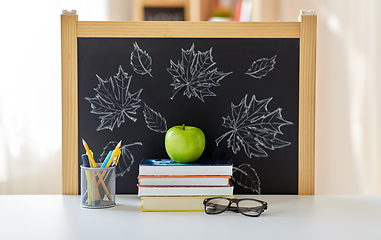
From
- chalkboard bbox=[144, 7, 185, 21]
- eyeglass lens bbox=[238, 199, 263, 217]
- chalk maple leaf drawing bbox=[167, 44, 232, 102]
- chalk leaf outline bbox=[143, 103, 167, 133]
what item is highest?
chalkboard bbox=[144, 7, 185, 21]

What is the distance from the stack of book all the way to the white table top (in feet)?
0.09

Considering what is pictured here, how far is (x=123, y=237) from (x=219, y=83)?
539 millimetres

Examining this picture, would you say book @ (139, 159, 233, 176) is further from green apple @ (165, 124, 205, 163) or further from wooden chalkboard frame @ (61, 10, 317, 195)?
wooden chalkboard frame @ (61, 10, 317, 195)

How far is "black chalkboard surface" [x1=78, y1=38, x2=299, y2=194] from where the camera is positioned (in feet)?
3.52

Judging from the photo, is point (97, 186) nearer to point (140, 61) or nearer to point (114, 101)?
point (114, 101)

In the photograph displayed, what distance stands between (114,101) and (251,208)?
49 cm

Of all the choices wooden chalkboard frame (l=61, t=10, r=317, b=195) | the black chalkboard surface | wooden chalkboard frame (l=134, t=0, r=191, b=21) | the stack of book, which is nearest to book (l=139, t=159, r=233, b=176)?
the stack of book

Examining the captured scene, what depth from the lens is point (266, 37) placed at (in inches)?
42.5

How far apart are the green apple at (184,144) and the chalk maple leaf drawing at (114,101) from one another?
0.17 metres

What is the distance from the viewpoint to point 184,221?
820 millimetres

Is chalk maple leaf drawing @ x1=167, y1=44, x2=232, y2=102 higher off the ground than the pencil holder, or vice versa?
chalk maple leaf drawing @ x1=167, y1=44, x2=232, y2=102
